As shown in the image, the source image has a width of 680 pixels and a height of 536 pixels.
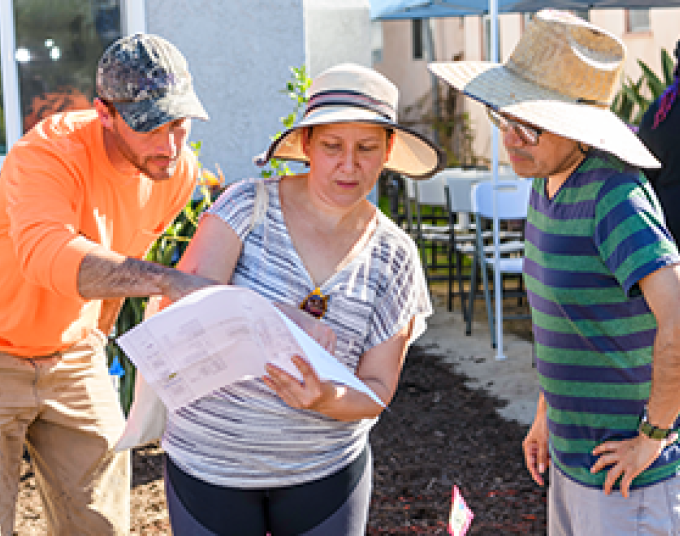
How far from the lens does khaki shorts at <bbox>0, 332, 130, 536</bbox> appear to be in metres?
2.60

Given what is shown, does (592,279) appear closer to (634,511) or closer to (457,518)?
(634,511)

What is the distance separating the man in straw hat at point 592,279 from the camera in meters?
1.94

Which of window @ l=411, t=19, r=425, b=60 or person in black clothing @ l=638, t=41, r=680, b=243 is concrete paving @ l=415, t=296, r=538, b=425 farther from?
window @ l=411, t=19, r=425, b=60

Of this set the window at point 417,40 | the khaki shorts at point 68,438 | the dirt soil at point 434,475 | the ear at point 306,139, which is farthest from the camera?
the window at point 417,40

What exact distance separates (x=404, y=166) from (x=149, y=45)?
751mm

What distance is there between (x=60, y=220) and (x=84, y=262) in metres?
0.22

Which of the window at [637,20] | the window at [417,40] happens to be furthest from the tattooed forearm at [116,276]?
the window at [417,40]

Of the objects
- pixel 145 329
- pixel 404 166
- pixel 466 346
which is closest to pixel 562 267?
pixel 404 166

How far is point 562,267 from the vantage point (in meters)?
2.05

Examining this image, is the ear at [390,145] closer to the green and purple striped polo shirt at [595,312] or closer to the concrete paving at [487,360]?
the green and purple striped polo shirt at [595,312]

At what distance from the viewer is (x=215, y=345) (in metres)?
1.84

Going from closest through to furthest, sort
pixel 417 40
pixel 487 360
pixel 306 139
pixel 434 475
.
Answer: pixel 306 139, pixel 434 475, pixel 487 360, pixel 417 40

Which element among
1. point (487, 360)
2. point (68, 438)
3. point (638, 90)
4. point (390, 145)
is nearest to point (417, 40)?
point (638, 90)

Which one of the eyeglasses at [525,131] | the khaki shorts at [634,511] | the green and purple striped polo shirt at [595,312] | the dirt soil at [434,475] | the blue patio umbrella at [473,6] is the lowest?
the dirt soil at [434,475]
